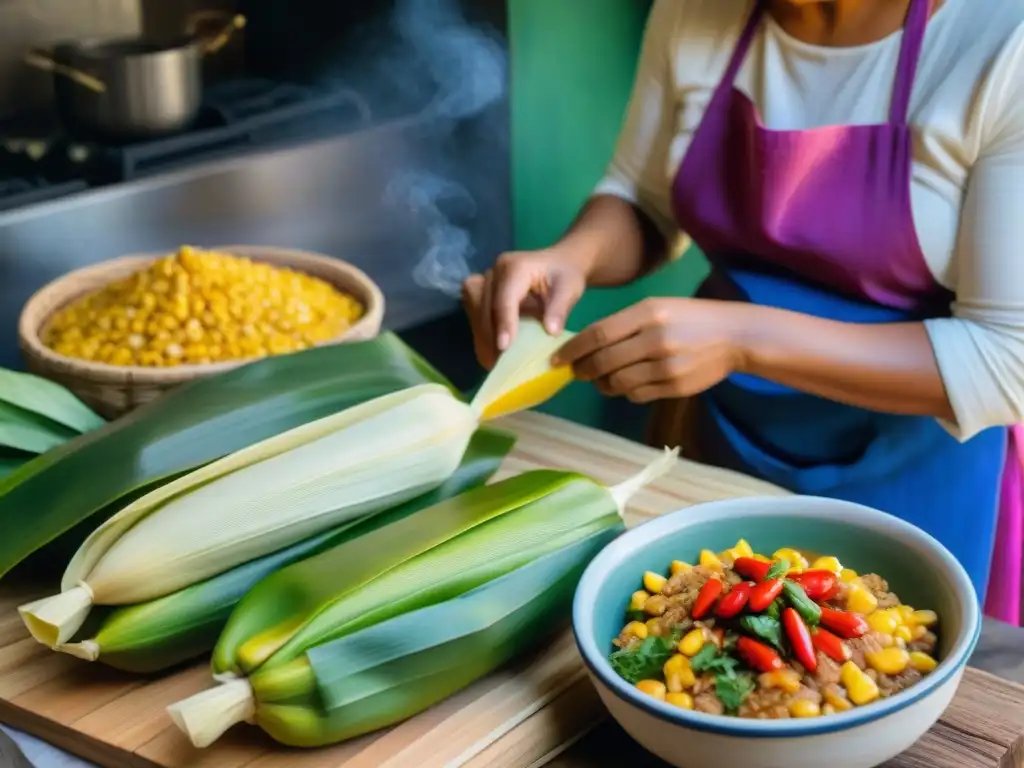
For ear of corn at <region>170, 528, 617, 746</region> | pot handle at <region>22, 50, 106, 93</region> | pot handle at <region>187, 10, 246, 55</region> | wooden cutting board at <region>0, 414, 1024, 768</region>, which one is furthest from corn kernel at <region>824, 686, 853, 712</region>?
pot handle at <region>187, 10, 246, 55</region>

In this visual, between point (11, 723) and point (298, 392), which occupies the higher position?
point (298, 392)

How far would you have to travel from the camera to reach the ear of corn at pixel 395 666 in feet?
3.06

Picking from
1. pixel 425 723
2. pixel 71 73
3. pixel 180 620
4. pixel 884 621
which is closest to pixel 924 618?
pixel 884 621

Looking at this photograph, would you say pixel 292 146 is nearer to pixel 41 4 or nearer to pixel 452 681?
pixel 41 4

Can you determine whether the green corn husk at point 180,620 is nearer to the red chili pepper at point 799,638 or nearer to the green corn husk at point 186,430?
the green corn husk at point 186,430

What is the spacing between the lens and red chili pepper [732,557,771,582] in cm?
100

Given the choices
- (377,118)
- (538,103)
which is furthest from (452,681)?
(538,103)

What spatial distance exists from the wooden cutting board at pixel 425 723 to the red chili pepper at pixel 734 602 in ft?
0.48

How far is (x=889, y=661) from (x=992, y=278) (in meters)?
0.57

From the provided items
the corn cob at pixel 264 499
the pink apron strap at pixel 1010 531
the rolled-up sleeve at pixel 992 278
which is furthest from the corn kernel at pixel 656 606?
the pink apron strap at pixel 1010 531

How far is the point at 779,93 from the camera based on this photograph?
1.52 m

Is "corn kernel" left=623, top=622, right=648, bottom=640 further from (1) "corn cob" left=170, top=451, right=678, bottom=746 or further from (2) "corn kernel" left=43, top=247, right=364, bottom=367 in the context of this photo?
(2) "corn kernel" left=43, top=247, right=364, bottom=367

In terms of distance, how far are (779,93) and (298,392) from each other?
720 millimetres

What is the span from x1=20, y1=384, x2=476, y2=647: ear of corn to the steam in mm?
1154
